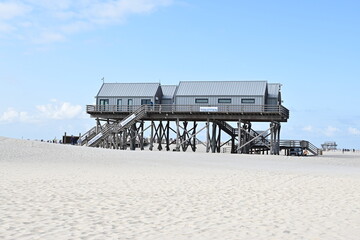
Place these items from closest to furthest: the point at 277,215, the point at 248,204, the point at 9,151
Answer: the point at 277,215 → the point at 248,204 → the point at 9,151

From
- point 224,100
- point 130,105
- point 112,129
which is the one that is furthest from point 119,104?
point 224,100

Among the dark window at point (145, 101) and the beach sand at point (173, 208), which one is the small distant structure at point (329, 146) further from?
the beach sand at point (173, 208)

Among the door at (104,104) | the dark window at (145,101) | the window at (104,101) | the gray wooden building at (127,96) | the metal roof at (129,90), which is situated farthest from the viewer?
the window at (104,101)

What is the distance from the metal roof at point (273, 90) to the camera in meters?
48.8

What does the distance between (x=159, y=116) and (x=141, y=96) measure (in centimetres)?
339

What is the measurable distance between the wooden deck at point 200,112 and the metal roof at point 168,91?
116 inches

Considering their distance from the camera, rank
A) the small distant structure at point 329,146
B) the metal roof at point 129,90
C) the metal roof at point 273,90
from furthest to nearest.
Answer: the small distant structure at point 329,146 < the metal roof at point 129,90 < the metal roof at point 273,90

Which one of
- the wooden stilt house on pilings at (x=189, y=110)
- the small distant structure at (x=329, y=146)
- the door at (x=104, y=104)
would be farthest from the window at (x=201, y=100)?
the small distant structure at (x=329, y=146)

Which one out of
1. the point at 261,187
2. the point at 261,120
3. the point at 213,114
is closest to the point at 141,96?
the point at 213,114

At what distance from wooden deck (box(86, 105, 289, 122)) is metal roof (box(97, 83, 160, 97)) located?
159 centimetres

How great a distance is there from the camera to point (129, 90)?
52.4 meters

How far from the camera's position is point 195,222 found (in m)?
9.13

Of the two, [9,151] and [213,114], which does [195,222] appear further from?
[213,114]

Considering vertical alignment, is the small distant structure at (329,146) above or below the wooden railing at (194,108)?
below
